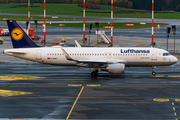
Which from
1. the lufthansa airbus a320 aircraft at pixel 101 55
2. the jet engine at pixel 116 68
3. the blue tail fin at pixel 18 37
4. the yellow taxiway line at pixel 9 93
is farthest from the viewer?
the blue tail fin at pixel 18 37

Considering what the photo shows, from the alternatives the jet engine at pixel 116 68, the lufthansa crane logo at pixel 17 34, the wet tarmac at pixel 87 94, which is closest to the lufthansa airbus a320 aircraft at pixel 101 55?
the lufthansa crane logo at pixel 17 34

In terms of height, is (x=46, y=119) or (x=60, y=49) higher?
(x=60, y=49)

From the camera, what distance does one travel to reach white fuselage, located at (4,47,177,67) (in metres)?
43.8

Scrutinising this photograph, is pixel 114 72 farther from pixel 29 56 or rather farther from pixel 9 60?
pixel 9 60

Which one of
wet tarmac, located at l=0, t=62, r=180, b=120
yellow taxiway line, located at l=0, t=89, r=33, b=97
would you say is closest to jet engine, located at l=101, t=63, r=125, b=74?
wet tarmac, located at l=0, t=62, r=180, b=120

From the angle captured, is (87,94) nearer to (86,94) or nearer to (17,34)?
(86,94)

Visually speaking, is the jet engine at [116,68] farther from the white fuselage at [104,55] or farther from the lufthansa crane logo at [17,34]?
the lufthansa crane logo at [17,34]

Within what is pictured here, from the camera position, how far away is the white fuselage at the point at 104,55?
144ft

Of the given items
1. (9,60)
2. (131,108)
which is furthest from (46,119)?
(9,60)

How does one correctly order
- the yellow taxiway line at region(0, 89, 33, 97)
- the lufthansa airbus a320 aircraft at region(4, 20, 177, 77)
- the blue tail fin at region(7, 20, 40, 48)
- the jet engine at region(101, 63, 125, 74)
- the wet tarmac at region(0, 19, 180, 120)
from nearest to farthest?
the wet tarmac at region(0, 19, 180, 120) < the yellow taxiway line at region(0, 89, 33, 97) < the jet engine at region(101, 63, 125, 74) < the lufthansa airbus a320 aircraft at region(4, 20, 177, 77) < the blue tail fin at region(7, 20, 40, 48)

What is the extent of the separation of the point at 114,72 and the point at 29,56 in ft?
37.9

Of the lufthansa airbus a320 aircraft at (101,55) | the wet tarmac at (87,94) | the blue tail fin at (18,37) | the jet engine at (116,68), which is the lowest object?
the wet tarmac at (87,94)

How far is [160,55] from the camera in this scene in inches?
1727

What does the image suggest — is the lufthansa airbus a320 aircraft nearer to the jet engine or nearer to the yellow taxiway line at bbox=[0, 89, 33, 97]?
the jet engine
